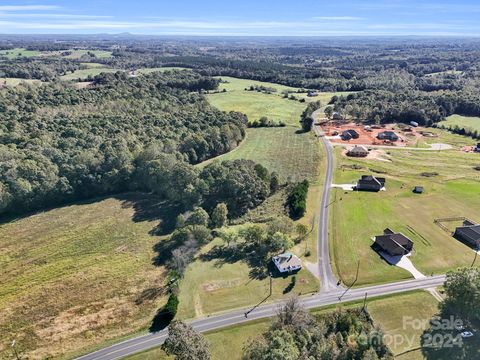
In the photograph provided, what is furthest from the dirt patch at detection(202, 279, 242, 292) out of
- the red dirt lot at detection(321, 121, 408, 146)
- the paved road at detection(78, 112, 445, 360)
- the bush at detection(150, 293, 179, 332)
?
the red dirt lot at detection(321, 121, 408, 146)

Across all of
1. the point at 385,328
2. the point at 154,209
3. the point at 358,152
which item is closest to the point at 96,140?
the point at 154,209

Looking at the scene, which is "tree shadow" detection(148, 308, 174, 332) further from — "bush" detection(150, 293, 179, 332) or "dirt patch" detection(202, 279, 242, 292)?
"dirt patch" detection(202, 279, 242, 292)

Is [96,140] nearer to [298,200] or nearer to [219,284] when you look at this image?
[298,200]

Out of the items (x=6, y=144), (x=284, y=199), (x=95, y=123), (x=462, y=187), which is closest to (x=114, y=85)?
(x=95, y=123)

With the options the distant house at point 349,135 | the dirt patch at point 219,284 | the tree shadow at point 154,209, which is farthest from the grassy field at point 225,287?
the distant house at point 349,135

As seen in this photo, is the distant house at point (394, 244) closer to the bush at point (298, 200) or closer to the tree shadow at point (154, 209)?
the bush at point (298, 200)

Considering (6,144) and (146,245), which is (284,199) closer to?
(146,245)
